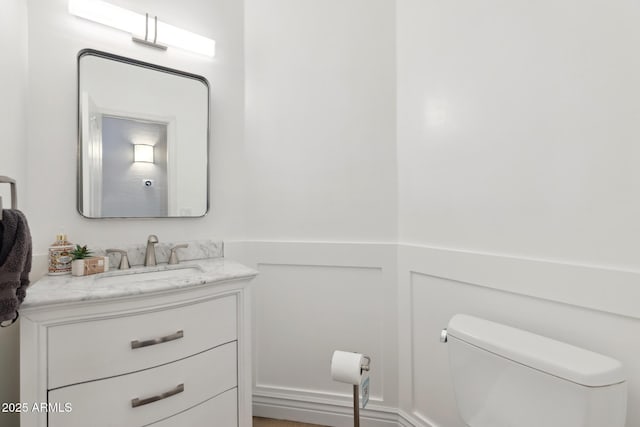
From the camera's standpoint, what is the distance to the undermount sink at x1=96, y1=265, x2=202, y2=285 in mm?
1287

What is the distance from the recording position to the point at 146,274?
4.62ft

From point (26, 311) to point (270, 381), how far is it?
1249 mm

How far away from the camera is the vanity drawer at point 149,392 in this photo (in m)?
0.99

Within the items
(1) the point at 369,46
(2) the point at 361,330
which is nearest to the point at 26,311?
(2) the point at 361,330

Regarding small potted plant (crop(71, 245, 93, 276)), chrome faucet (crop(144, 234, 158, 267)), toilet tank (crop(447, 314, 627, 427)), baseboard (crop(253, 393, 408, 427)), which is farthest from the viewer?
baseboard (crop(253, 393, 408, 427))

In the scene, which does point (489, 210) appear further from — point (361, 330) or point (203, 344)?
point (203, 344)

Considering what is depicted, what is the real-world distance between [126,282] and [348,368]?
0.96 meters

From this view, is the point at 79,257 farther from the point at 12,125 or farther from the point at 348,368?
the point at 348,368

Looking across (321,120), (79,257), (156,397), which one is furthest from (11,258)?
(321,120)

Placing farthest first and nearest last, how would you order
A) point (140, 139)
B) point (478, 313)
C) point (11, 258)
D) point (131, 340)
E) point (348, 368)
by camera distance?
point (140, 139), point (478, 313), point (131, 340), point (348, 368), point (11, 258)

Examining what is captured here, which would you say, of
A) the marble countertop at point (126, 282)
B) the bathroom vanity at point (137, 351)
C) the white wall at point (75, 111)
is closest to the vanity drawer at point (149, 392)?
the bathroom vanity at point (137, 351)

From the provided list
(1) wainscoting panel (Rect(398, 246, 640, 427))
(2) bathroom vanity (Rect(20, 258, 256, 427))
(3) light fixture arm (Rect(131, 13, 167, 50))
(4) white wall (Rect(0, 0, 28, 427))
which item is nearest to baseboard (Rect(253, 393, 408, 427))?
(1) wainscoting panel (Rect(398, 246, 640, 427))

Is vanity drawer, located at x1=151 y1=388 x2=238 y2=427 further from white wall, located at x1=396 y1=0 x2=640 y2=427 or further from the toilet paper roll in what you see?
white wall, located at x1=396 y1=0 x2=640 y2=427

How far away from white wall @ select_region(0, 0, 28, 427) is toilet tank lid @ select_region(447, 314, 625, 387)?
1705 mm
